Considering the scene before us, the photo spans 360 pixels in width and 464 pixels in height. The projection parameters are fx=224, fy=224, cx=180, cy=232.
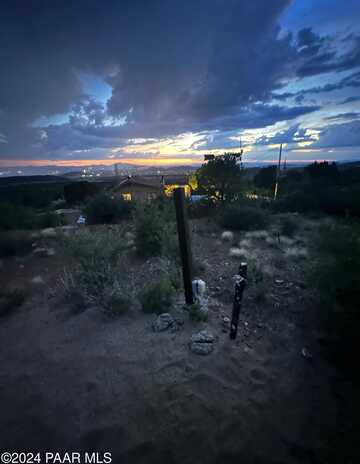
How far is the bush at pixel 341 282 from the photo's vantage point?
10.2 feet

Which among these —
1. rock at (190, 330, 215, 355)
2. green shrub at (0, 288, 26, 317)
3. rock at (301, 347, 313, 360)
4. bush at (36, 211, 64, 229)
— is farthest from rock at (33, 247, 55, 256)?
rock at (301, 347, 313, 360)

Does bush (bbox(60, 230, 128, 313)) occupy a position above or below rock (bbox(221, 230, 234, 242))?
above

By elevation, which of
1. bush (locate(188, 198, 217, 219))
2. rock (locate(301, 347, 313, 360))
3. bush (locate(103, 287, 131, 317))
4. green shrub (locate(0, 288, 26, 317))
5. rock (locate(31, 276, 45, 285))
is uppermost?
bush (locate(103, 287, 131, 317))

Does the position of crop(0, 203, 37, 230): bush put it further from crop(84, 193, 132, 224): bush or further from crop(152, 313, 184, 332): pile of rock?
crop(152, 313, 184, 332): pile of rock

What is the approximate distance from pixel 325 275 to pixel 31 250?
8.91 metres

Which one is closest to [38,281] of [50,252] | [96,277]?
[50,252]

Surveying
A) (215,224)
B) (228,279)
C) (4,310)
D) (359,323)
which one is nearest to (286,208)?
(215,224)

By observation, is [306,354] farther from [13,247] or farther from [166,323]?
[13,247]

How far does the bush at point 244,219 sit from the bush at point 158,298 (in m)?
6.80

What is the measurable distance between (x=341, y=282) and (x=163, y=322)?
2.82 m

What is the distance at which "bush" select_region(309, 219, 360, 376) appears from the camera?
3100 millimetres

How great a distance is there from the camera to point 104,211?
44.4 ft

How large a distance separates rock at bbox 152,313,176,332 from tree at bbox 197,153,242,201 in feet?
37.0

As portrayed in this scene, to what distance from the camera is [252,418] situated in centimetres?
228
